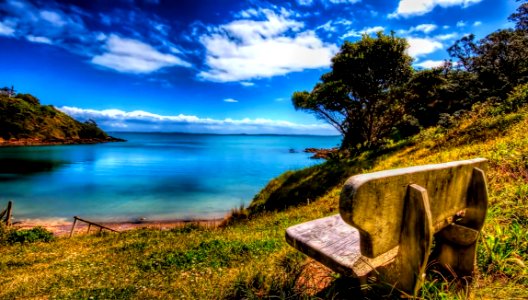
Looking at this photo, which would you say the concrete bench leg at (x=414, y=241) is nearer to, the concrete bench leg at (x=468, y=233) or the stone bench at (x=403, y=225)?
the stone bench at (x=403, y=225)

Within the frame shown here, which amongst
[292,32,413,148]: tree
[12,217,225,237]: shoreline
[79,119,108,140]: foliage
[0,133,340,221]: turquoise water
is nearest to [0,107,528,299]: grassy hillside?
[292,32,413,148]: tree

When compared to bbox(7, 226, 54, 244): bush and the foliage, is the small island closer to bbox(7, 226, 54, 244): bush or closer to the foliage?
the foliage

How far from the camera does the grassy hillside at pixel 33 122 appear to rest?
8994 centimetres

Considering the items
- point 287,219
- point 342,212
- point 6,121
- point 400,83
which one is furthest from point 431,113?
point 6,121

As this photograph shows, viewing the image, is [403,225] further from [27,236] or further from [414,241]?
[27,236]

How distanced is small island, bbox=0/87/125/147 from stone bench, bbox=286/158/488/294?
115700mm

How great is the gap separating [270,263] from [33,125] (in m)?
124

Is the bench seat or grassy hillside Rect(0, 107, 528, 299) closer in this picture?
the bench seat

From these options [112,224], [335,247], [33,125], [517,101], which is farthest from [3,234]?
[33,125]

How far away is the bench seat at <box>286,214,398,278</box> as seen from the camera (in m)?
2.04

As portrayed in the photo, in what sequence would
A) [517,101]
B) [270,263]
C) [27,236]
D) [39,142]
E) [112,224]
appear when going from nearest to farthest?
[270,263] < [517,101] < [27,236] < [112,224] < [39,142]

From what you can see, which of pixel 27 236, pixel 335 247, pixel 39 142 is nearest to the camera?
pixel 335 247

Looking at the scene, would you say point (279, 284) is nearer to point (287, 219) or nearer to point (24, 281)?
point (24, 281)

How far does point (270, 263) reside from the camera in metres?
4.59
